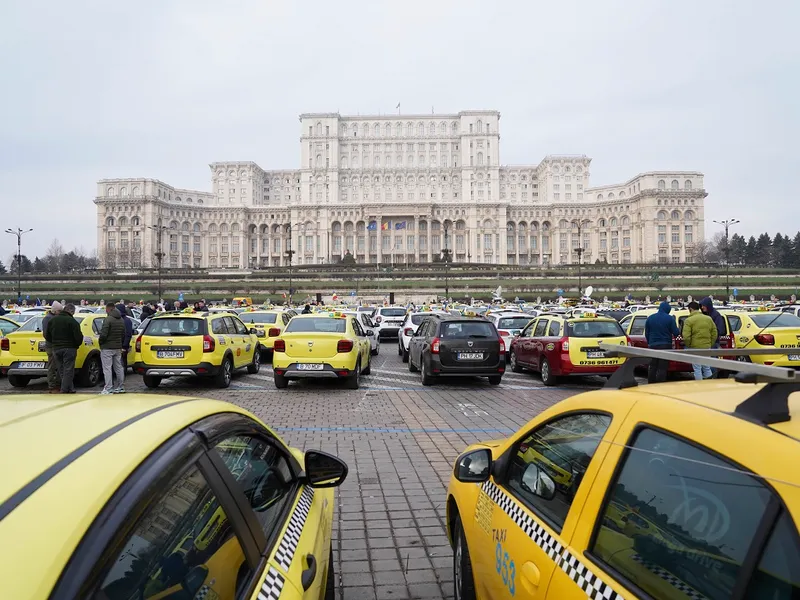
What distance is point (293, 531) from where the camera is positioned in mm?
2354

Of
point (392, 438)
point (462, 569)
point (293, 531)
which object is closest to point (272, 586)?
point (293, 531)

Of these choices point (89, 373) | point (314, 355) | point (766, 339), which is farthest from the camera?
point (89, 373)

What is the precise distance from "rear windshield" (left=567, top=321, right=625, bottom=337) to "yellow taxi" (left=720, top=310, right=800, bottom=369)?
259 centimetres

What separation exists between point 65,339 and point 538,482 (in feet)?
34.6

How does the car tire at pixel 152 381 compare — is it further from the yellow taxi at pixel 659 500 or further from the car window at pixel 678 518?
the car window at pixel 678 518

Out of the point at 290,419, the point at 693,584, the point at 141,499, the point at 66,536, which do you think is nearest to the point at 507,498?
the point at 693,584

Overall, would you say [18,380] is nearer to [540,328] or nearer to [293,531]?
[540,328]

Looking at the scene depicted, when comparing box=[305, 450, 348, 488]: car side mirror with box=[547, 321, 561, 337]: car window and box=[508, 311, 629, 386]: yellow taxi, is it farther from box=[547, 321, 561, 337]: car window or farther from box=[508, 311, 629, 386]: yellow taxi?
box=[547, 321, 561, 337]: car window

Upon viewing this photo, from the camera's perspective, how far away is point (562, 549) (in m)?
1.98

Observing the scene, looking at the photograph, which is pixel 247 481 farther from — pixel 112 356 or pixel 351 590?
pixel 112 356

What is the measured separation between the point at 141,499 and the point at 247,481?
80 cm

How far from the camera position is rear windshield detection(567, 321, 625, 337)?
12.3m

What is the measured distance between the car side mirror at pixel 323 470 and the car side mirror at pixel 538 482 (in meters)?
0.91

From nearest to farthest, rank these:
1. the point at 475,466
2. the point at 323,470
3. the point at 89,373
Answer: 1. the point at 323,470
2. the point at 475,466
3. the point at 89,373
